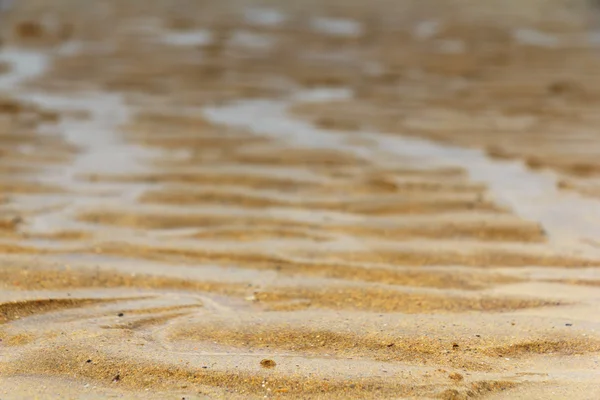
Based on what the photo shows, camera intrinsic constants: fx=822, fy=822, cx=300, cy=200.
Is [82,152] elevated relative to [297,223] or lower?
elevated

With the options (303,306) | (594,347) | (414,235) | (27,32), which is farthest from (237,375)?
(27,32)

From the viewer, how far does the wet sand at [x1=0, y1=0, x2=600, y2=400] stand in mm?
2018

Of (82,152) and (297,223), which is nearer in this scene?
(297,223)

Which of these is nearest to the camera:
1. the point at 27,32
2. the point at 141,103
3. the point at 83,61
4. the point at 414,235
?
the point at 414,235

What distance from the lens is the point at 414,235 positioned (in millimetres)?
3168

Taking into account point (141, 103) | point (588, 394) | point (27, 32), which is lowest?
point (588, 394)

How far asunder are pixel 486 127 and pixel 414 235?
2.27 meters

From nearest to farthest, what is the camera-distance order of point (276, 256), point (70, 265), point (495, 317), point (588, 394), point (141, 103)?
point (588, 394), point (495, 317), point (70, 265), point (276, 256), point (141, 103)

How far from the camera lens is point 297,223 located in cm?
331

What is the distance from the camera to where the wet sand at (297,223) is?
2018mm

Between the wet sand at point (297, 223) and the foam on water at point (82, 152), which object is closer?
the wet sand at point (297, 223)

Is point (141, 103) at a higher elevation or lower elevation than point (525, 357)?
higher

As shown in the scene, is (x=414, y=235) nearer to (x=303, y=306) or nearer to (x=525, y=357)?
(x=303, y=306)

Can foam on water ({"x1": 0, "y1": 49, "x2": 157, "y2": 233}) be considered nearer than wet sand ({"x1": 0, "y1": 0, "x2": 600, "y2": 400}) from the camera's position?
No
